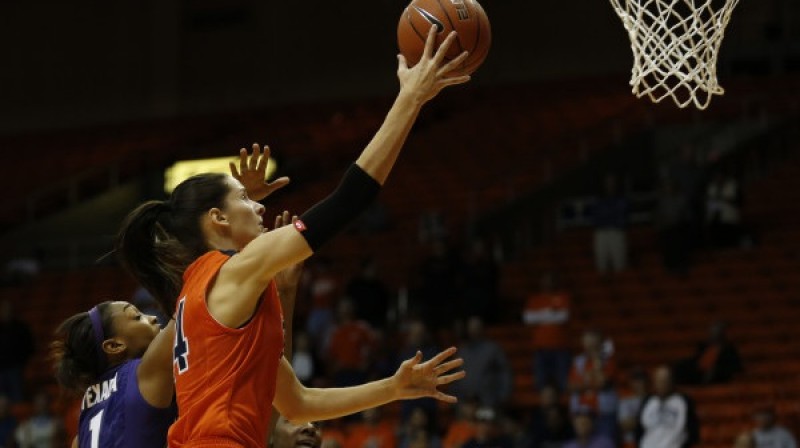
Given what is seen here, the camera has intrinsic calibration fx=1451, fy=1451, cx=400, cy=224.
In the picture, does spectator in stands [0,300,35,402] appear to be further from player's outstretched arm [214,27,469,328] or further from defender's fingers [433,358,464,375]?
player's outstretched arm [214,27,469,328]

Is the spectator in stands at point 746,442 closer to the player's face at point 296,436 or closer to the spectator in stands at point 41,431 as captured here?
the spectator in stands at point 41,431

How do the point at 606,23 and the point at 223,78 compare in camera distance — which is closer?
the point at 606,23

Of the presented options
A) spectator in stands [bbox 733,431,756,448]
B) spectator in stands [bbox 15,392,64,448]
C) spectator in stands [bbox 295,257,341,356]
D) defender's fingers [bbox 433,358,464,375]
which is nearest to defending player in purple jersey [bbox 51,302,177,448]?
defender's fingers [bbox 433,358,464,375]

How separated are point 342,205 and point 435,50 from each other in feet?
2.32

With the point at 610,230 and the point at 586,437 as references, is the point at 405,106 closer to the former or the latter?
the point at 586,437

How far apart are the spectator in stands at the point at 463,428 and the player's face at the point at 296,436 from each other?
693cm

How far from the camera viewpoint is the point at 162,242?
3.72 meters

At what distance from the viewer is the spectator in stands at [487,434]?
10.9 metres

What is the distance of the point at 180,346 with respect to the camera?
353 cm

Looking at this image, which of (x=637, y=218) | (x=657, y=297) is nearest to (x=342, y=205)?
(x=657, y=297)

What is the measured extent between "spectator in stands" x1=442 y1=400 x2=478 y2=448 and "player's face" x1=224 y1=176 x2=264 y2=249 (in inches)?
309

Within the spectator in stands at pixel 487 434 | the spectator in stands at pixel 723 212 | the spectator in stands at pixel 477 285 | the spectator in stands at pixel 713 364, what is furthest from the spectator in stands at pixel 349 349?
the spectator in stands at pixel 723 212

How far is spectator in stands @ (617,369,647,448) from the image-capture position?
11.2 metres

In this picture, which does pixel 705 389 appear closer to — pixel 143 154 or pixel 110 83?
pixel 143 154
